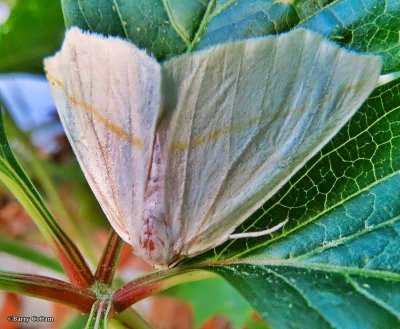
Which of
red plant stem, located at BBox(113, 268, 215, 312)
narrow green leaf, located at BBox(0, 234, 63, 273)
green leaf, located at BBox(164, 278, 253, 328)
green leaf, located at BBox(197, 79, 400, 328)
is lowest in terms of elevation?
green leaf, located at BBox(164, 278, 253, 328)

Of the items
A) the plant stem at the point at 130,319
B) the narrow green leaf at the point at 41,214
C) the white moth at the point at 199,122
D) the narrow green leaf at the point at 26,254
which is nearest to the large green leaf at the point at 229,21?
the white moth at the point at 199,122

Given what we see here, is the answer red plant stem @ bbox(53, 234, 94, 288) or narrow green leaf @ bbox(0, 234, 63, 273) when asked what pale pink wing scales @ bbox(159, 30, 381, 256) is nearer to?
red plant stem @ bbox(53, 234, 94, 288)

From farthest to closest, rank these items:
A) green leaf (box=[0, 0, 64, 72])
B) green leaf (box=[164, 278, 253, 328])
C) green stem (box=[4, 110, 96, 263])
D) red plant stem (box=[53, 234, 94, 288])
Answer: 1. green stem (box=[4, 110, 96, 263])
2. green leaf (box=[164, 278, 253, 328])
3. green leaf (box=[0, 0, 64, 72])
4. red plant stem (box=[53, 234, 94, 288])

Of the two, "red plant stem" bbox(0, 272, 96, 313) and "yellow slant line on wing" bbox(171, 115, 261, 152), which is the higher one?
"yellow slant line on wing" bbox(171, 115, 261, 152)

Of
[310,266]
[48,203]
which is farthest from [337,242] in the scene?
[48,203]

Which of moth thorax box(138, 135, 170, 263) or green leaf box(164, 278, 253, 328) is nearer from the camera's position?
moth thorax box(138, 135, 170, 263)

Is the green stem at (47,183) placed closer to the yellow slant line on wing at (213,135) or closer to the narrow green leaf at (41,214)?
the narrow green leaf at (41,214)

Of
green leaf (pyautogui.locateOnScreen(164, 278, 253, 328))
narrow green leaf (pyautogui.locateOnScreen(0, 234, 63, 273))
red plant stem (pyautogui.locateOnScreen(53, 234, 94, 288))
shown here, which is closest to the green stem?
narrow green leaf (pyautogui.locateOnScreen(0, 234, 63, 273))

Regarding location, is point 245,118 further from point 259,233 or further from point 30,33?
point 30,33
